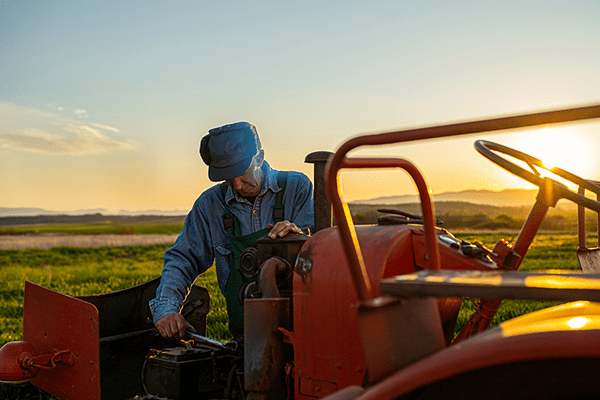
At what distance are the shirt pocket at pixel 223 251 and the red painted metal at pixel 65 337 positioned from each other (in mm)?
931

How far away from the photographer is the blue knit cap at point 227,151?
3.11 metres

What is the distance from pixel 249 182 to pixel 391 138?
212 centimetres

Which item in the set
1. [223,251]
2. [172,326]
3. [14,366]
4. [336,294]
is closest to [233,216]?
[223,251]

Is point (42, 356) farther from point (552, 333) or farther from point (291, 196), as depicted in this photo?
point (552, 333)

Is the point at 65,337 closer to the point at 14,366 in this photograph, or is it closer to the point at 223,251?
the point at 14,366

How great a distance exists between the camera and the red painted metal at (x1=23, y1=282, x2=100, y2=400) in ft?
8.23

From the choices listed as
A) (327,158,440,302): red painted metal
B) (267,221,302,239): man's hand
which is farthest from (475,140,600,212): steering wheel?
(267,221,302,239): man's hand

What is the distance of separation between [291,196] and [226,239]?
0.53 metres

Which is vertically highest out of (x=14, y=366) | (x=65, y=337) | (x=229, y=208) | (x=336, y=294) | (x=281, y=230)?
(x=229, y=208)

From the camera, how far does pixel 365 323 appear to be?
4.11ft

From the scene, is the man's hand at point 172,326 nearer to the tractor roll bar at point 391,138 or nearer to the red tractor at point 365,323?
the red tractor at point 365,323

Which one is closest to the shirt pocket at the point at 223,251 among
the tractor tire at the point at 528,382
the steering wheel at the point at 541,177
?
the steering wheel at the point at 541,177

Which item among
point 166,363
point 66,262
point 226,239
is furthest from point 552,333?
point 66,262

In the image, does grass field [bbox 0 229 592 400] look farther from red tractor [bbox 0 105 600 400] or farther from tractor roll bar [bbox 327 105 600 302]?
tractor roll bar [bbox 327 105 600 302]
